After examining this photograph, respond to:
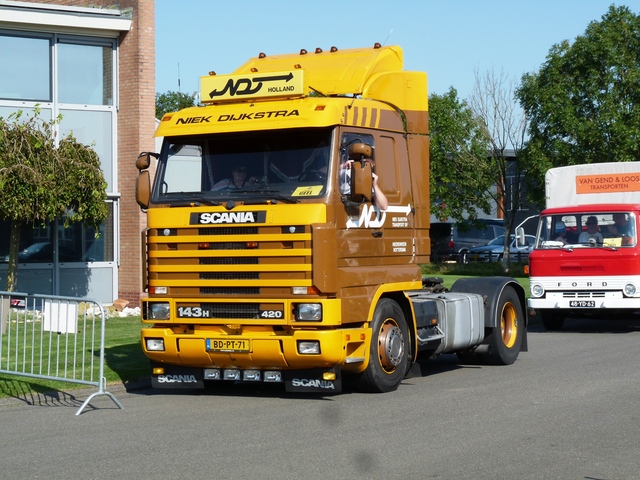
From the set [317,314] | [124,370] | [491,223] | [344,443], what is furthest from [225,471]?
[491,223]

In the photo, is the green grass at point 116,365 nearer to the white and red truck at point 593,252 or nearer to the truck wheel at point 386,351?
the truck wheel at point 386,351

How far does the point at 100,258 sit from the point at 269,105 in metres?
13.5

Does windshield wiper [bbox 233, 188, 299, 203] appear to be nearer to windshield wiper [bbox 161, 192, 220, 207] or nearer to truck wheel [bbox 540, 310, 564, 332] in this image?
windshield wiper [bbox 161, 192, 220, 207]

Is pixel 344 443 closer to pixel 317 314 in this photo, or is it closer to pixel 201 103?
pixel 317 314

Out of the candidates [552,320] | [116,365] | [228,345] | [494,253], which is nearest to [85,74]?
[116,365]

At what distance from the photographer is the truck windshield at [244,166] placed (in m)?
11.2

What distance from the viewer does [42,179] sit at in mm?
20234

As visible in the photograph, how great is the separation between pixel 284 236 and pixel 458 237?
53557mm

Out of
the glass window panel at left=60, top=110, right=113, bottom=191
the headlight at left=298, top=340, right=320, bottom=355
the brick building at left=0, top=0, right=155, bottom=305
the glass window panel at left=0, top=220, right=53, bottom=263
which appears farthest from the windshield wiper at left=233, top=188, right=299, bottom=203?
the glass window panel at left=60, top=110, right=113, bottom=191

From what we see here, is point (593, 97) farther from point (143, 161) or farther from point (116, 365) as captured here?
point (143, 161)

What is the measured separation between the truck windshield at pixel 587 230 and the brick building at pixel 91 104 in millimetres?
9162

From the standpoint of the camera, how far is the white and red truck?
19.0 metres

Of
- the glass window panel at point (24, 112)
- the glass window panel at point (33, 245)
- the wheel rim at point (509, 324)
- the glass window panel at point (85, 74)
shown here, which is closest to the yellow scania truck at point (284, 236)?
the wheel rim at point (509, 324)

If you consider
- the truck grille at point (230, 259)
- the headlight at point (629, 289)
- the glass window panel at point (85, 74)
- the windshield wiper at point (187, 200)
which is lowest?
the headlight at point (629, 289)
